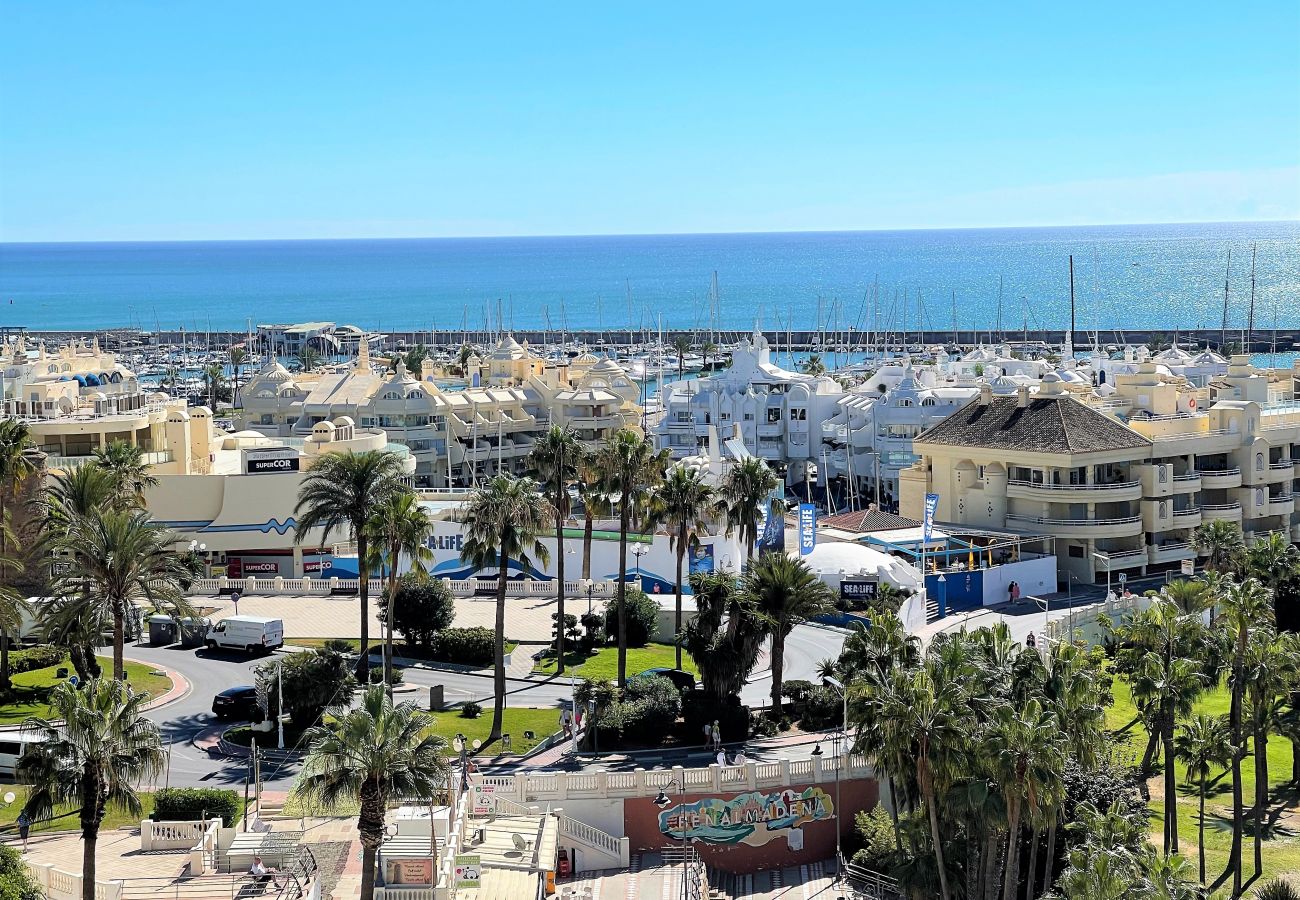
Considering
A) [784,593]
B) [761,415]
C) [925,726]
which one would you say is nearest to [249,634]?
[784,593]

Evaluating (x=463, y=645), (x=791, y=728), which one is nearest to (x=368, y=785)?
(x=791, y=728)

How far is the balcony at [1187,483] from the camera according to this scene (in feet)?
264

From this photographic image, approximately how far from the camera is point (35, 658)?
56875mm

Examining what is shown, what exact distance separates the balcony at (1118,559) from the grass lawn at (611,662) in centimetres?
2539

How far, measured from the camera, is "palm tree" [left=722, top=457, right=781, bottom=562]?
62.4m

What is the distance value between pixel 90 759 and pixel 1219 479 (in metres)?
63.9

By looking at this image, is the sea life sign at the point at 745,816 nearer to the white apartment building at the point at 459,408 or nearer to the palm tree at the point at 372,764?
the palm tree at the point at 372,764

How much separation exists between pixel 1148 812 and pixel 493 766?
61.3 ft

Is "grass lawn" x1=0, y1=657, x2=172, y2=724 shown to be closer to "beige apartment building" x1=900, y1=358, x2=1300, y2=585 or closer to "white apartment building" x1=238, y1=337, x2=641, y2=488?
"beige apartment building" x1=900, y1=358, x2=1300, y2=585

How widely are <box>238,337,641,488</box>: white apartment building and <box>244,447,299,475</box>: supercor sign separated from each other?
28.3 m

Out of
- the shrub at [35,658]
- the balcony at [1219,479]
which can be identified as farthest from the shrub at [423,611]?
the balcony at [1219,479]

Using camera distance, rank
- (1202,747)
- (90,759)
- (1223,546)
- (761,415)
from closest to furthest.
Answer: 1. (90,759)
2. (1202,747)
3. (1223,546)
4. (761,415)

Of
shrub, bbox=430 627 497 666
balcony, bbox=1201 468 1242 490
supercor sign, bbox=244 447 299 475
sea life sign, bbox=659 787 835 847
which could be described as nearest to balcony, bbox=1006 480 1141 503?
balcony, bbox=1201 468 1242 490

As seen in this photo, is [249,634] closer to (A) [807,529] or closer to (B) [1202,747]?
(A) [807,529]
